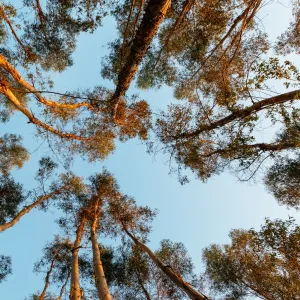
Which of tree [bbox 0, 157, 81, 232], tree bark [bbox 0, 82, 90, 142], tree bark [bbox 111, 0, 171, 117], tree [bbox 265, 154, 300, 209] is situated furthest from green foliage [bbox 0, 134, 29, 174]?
tree [bbox 265, 154, 300, 209]

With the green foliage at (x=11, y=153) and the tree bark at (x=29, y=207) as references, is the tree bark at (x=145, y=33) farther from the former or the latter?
the green foliage at (x=11, y=153)

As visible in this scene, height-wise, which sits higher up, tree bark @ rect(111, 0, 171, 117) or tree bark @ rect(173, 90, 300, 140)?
tree bark @ rect(111, 0, 171, 117)

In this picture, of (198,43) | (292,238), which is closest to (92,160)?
(198,43)

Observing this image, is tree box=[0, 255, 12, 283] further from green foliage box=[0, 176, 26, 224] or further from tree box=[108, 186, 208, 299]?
tree box=[108, 186, 208, 299]

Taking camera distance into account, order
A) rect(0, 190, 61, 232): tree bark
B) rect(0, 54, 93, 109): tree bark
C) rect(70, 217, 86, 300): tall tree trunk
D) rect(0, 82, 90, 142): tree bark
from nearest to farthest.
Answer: rect(0, 82, 90, 142): tree bark
rect(0, 54, 93, 109): tree bark
rect(70, 217, 86, 300): tall tree trunk
rect(0, 190, 61, 232): tree bark

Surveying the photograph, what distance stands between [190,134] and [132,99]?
111 inches

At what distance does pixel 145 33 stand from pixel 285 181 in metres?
7.41

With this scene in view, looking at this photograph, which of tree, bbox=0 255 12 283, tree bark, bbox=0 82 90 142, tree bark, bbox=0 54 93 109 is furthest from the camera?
tree, bbox=0 255 12 283

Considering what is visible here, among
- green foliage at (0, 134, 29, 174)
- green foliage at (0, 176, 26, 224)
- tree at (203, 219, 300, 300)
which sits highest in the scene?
green foliage at (0, 134, 29, 174)

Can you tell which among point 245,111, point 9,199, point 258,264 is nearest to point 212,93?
point 245,111

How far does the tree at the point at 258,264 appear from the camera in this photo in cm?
709

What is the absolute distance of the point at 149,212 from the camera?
11.4m

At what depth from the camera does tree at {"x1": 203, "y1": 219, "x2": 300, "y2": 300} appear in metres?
7.09

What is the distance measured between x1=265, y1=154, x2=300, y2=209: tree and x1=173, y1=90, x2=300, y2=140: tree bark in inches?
149
